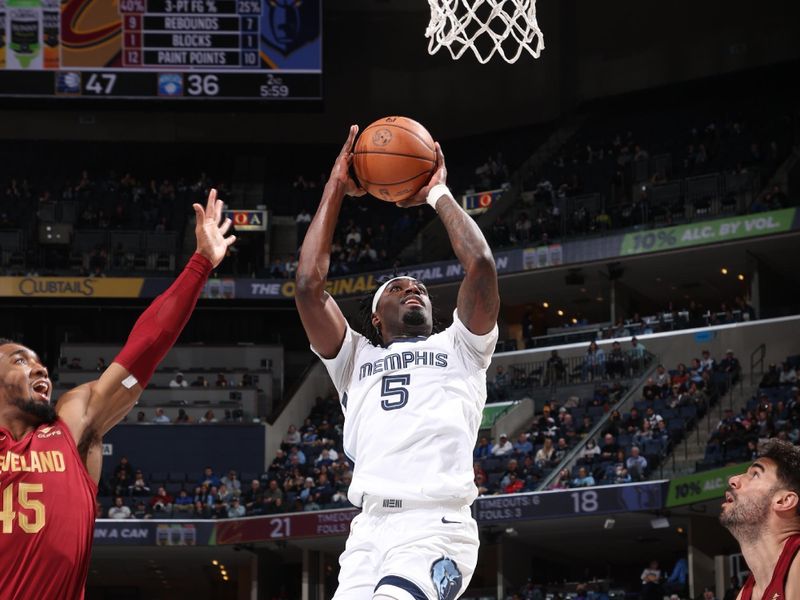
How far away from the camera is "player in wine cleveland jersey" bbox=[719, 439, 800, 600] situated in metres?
4.66

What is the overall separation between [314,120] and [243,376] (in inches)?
371

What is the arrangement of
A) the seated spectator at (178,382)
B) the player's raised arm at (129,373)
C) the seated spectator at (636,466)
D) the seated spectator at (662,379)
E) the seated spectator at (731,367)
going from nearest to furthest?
the player's raised arm at (129,373)
the seated spectator at (636,466)
the seated spectator at (662,379)
the seated spectator at (731,367)
the seated spectator at (178,382)

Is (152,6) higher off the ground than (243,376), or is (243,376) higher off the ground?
(152,6)

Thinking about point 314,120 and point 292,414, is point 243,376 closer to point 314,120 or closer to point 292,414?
point 292,414

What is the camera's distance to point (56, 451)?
4.11m

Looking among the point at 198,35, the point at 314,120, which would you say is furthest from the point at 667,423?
the point at 314,120

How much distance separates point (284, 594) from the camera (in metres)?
28.0

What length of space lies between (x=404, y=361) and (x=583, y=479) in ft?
54.5

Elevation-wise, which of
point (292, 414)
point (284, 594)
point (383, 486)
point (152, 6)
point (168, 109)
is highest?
point (152, 6)

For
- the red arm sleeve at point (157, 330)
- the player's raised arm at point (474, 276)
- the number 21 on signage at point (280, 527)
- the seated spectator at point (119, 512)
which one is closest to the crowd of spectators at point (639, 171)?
the number 21 on signage at point (280, 527)

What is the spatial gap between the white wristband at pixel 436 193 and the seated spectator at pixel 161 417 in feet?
77.6

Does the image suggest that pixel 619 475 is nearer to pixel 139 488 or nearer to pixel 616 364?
pixel 616 364

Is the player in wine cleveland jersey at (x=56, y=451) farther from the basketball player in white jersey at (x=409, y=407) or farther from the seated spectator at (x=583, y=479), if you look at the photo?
the seated spectator at (x=583, y=479)

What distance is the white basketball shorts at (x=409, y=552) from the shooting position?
503 cm
